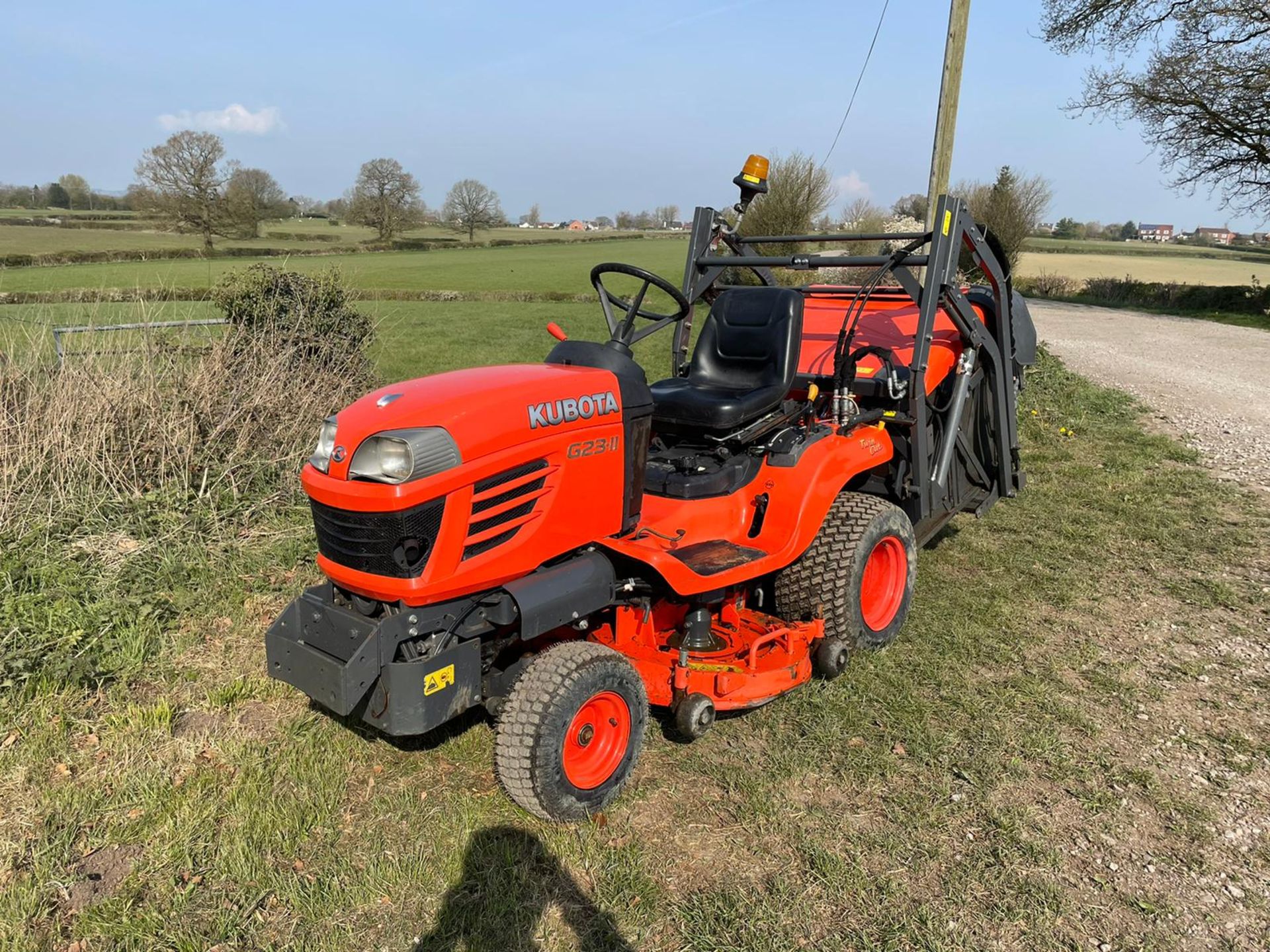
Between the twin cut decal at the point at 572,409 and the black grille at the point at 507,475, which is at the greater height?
the twin cut decal at the point at 572,409

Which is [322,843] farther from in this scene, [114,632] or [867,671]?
[867,671]

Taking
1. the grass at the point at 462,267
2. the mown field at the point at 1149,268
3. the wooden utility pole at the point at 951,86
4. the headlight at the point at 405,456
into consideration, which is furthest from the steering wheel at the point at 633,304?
the mown field at the point at 1149,268

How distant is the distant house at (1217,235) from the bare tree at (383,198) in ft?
195

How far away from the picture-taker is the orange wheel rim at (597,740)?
3.09 metres

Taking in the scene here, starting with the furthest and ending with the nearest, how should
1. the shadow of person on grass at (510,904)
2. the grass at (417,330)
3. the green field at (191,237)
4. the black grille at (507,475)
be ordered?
the green field at (191,237), the grass at (417,330), the black grille at (507,475), the shadow of person on grass at (510,904)

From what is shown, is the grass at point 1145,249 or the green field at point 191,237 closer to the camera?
the green field at point 191,237

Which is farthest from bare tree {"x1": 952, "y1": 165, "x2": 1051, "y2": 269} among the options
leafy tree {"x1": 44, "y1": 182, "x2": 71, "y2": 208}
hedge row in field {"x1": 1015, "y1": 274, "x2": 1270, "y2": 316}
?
leafy tree {"x1": 44, "y1": 182, "x2": 71, "y2": 208}

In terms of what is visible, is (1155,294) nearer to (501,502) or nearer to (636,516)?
(636,516)

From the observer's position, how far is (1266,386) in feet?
37.5

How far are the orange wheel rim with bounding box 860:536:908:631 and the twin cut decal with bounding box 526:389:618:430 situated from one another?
1.90m

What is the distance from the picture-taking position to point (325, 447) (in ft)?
9.64

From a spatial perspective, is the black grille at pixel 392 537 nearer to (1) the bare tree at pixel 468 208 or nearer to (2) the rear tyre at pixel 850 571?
(2) the rear tyre at pixel 850 571

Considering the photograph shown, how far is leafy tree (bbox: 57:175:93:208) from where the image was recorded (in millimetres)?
62469

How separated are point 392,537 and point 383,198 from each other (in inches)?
2405
